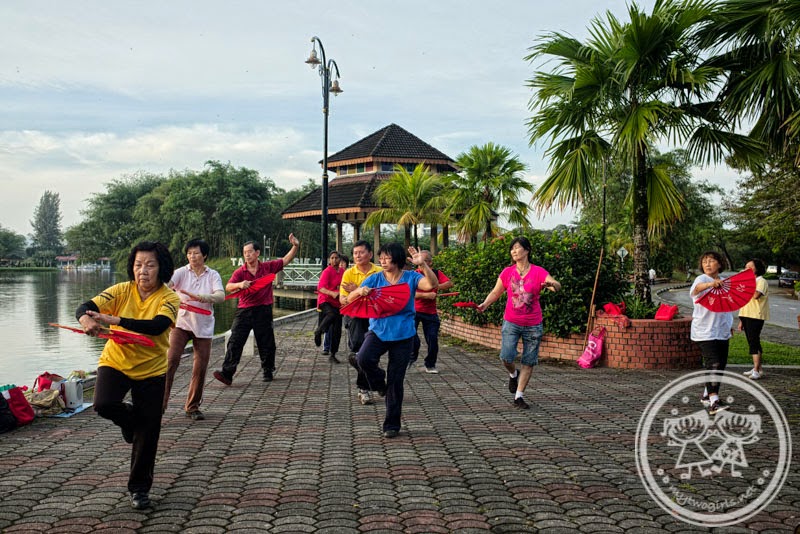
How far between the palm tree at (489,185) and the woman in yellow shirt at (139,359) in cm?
1802

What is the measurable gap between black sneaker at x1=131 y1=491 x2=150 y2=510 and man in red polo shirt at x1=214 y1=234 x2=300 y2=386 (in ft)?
13.6

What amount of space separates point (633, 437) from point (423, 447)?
6.35ft

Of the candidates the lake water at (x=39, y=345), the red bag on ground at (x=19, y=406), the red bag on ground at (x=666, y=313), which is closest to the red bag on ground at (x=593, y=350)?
the red bag on ground at (x=666, y=313)

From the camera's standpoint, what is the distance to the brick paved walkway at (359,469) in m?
3.94

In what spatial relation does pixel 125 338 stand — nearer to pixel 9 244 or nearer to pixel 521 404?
pixel 521 404

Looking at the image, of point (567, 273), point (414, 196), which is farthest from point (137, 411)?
point (414, 196)

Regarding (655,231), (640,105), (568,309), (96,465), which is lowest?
(96,465)

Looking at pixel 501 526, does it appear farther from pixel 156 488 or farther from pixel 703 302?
pixel 703 302

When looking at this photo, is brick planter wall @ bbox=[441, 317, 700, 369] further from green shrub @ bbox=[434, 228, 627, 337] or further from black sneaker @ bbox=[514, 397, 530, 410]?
black sneaker @ bbox=[514, 397, 530, 410]

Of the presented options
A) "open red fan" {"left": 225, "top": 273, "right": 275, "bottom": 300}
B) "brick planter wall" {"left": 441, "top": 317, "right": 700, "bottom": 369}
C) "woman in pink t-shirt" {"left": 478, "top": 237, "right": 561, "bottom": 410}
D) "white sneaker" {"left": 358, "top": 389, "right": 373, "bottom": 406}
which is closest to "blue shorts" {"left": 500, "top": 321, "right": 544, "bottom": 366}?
"woman in pink t-shirt" {"left": 478, "top": 237, "right": 561, "bottom": 410}

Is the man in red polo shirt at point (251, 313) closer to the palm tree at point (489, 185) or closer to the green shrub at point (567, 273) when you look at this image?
the green shrub at point (567, 273)

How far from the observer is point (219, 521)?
12.9 ft

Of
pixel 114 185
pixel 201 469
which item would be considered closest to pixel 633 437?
pixel 201 469

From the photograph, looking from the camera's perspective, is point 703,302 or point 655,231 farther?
point 655,231
